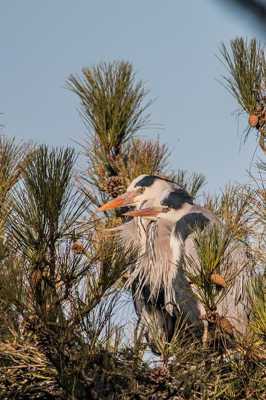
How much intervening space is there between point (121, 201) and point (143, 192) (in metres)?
0.31

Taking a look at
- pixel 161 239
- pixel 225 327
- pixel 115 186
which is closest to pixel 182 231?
pixel 161 239

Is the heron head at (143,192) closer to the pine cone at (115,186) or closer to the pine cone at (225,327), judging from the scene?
the pine cone at (115,186)

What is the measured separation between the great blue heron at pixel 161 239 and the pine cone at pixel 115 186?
0.11 feet

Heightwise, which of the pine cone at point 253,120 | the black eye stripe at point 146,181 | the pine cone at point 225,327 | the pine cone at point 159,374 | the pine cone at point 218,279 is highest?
the pine cone at point 253,120

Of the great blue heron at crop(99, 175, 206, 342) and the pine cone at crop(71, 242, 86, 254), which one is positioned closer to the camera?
the pine cone at crop(71, 242, 86, 254)

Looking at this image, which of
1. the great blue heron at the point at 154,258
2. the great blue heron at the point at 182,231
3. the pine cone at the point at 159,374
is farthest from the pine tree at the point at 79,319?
the great blue heron at the point at 154,258

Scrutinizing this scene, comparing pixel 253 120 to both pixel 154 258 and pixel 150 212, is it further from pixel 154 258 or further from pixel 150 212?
pixel 154 258

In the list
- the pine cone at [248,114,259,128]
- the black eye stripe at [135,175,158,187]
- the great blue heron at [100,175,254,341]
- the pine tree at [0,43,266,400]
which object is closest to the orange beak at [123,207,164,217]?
the great blue heron at [100,175,254,341]

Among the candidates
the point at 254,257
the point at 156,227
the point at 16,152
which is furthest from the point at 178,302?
the point at 16,152

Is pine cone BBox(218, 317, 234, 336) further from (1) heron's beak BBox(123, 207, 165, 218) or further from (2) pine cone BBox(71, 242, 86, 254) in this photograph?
(1) heron's beak BBox(123, 207, 165, 218)

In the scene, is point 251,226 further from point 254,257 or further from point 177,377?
point 177,377

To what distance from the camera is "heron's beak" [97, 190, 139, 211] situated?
2.49 metres

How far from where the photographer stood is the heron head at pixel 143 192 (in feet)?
8.35

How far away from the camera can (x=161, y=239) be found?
3.01m
